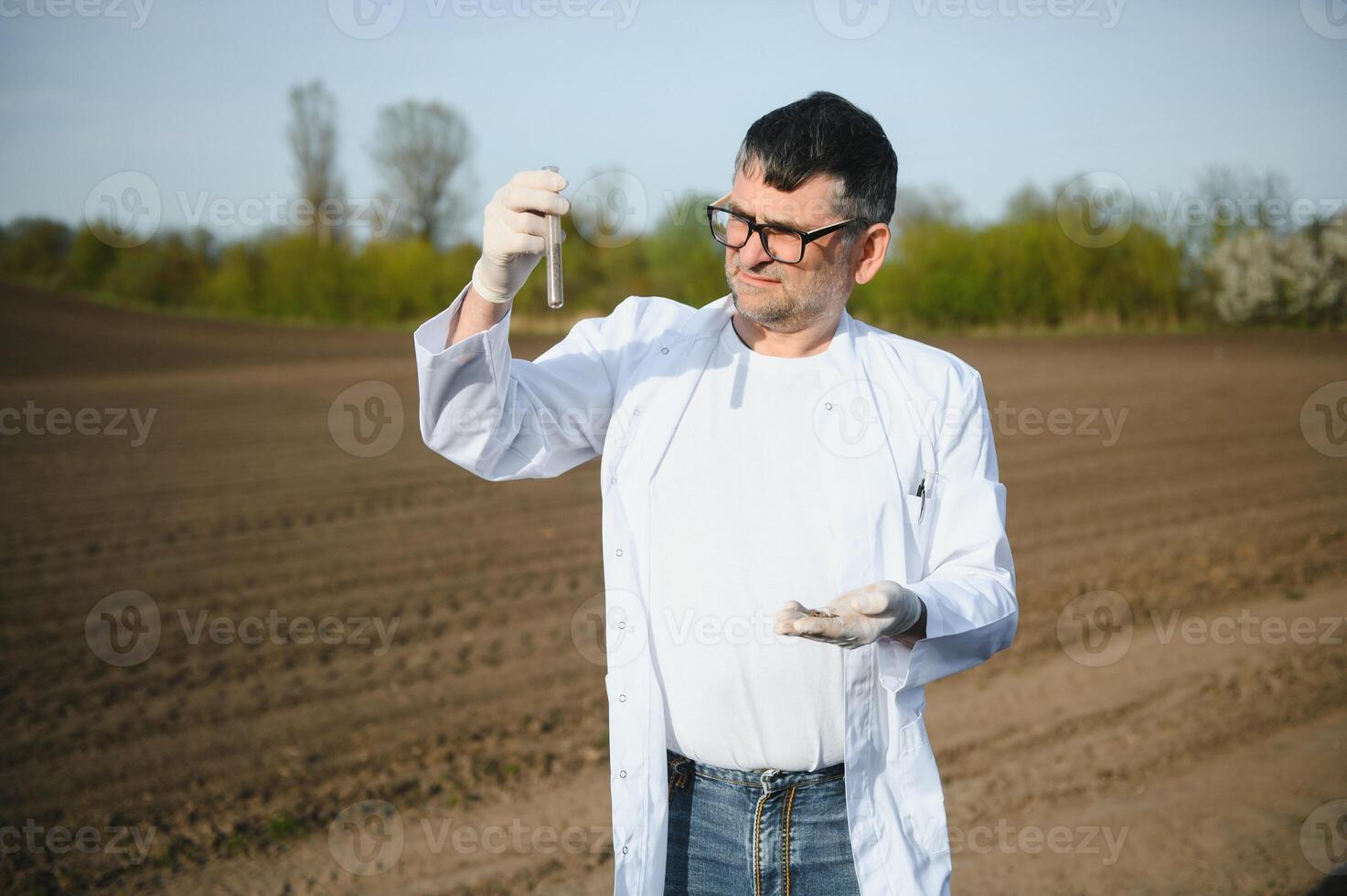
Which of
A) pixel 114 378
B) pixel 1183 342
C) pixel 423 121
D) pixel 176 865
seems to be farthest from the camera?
pixel 423 121

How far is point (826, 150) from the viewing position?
225 cm

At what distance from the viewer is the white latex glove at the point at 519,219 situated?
6.61ft

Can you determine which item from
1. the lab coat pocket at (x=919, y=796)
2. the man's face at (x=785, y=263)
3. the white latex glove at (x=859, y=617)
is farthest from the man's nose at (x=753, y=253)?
the lab coat pocket at (x=919, y=796)

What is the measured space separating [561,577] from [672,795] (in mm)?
6038

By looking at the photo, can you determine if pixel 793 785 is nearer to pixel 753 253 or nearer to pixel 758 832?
pixel 758 832

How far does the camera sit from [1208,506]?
34.5ft

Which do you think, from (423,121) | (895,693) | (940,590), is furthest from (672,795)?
(423,121)

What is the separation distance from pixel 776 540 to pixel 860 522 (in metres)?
0.17

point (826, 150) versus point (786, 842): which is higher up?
point (826, 150)

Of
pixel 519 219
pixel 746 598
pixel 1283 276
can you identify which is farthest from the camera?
pixel 1283 276

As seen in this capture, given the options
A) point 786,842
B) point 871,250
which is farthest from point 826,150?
point 786,842

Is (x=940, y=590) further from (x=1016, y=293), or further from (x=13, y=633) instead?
(x=1016, y=293)

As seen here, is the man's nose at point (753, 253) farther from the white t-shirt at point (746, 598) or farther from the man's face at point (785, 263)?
the white t-shirt at point (746, 598)

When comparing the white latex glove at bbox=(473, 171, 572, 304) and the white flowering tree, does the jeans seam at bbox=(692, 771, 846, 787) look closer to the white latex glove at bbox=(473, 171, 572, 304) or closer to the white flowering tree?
the white latex glove at bbox=(473, 171, 572, 304)
